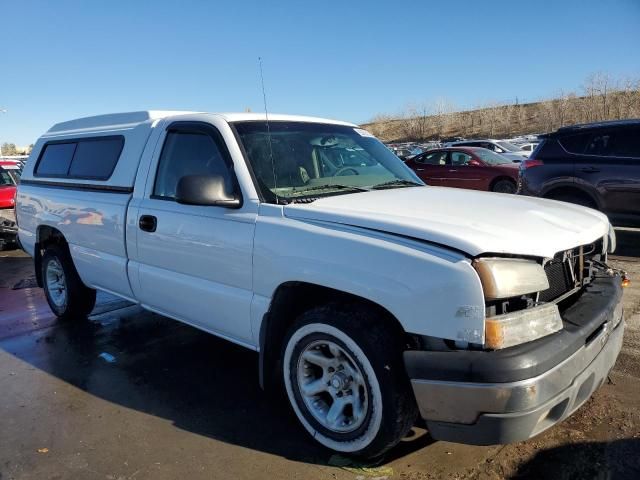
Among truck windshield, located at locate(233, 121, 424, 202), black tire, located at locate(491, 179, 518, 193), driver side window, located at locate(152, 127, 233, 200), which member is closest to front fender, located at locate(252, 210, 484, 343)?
truck windshield, located at locate(233, 121, 424, 202)

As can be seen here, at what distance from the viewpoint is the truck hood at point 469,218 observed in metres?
2.43

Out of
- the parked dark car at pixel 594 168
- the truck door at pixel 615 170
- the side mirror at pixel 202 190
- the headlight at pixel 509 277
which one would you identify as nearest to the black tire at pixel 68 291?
the side mirror at pixel 202 190

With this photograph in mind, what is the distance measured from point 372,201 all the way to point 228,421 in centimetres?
165

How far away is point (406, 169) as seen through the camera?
4.23m

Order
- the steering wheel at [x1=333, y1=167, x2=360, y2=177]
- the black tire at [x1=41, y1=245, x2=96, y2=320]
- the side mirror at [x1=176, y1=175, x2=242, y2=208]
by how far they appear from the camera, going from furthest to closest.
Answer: the black tire at [x1=41, y1=245, x2=96, y2=320]
the steering wheel at [x1=333, y1=167, x2=360, y2=177]
the side mirror at [x1=176, y1=175, x2=242, y2=208]

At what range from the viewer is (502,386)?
2225 mm

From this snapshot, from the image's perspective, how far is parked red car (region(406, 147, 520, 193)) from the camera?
1410 centimetres

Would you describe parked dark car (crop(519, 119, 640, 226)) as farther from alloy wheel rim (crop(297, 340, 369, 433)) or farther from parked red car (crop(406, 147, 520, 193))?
alloy wheel rim (crop(297, 340, 369, 433))

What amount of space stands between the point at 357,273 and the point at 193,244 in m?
1.37

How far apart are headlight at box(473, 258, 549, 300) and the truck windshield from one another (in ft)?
4.24

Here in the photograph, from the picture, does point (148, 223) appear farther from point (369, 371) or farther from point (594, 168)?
point (594, 168)

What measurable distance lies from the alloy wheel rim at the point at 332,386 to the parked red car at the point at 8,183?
990cm

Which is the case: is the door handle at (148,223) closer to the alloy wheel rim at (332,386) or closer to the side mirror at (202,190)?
the side mirror at (202,190)

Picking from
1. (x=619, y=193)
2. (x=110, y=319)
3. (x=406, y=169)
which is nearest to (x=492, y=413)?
(x=406, y=169)
